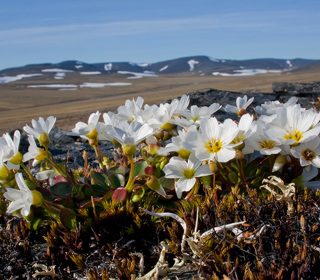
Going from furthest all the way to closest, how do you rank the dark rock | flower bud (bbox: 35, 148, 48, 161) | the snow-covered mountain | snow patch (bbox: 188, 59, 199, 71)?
1. snow patch (bbox: 188, 59, 199, 71)
2. the snow-covered mountain
3. the dark rock
4. flower bud (bbox: 35, 148, 48, 161)

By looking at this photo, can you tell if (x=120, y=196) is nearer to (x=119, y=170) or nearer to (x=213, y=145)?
(x=119, y=170)

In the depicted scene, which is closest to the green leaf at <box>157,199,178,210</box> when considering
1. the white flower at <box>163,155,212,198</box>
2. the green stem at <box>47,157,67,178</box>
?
the white flower at <box>163,155,212,198</box>

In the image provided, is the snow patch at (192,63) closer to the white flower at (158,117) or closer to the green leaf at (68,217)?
the white flower at (158,117)

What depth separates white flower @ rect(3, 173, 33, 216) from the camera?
1.79 meters

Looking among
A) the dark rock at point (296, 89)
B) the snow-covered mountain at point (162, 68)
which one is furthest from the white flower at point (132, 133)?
the snow-covered mountain at point (162, 68)

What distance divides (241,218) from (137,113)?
1051 mm

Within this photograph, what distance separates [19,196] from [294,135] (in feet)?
4.84

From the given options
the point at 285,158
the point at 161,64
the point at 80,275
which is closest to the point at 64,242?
the point at 80,275

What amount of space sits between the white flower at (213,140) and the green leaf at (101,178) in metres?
0.71

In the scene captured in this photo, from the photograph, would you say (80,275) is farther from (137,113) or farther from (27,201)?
(137,113)

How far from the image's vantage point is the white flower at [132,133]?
1940 millimetres

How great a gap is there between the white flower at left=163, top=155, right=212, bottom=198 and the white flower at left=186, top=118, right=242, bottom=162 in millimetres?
95

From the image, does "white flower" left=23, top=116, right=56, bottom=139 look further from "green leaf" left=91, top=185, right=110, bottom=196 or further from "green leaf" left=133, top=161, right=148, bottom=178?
"green leaf" left=133, top=161, right=148, bottom=178

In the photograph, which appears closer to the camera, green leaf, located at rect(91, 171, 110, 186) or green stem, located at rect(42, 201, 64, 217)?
green stem, located at rect(42, 201, 64, 217)
